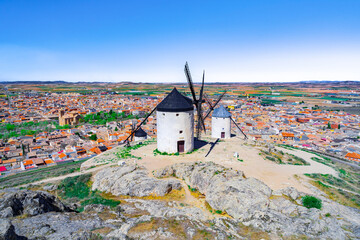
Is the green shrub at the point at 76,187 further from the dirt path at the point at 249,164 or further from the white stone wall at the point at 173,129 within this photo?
the white stone wall at the point at 173,129

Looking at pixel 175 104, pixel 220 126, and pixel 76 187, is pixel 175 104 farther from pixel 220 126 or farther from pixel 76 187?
pixel 220 126

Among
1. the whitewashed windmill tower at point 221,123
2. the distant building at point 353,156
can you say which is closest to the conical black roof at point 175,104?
the whitewashed windmill tower at point 221,123

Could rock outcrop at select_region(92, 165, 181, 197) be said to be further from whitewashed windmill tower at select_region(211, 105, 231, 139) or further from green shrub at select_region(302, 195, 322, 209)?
whitewashed windmill tower at select_region(211, 105, 231, 139)

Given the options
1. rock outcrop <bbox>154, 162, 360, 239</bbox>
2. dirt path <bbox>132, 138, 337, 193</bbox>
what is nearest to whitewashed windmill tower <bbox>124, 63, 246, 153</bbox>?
dirt path <bbox>132, 138, 337, 193</bbox>

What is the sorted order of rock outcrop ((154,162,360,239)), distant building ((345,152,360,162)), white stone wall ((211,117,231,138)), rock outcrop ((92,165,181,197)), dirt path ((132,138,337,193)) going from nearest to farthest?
1. rock outcrop ((154,162,360,239))
2. rock outcrop ((92,165,181,197))
3. dirt path ((132,138,337,193))
4. white stone wall ((211,117,231,138))
5. distant building ((345,152,360,162))

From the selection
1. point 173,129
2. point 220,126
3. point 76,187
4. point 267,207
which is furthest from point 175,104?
point 220,126

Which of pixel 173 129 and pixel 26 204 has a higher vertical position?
pixel 173 129
